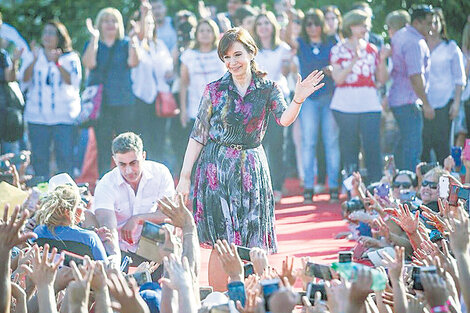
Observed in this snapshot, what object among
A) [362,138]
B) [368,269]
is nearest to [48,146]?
[362,138]

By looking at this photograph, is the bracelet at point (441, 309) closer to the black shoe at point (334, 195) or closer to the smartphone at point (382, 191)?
the smartphone at point (382, 191)

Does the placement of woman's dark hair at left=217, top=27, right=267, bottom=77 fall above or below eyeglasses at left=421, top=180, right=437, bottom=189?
above

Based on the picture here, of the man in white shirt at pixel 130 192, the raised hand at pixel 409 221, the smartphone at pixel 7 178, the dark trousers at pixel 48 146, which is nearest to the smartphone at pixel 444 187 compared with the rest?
the raised hand at pixel 409 221

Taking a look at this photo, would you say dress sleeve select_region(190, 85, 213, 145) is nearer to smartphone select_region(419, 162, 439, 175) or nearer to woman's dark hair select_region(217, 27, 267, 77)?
woman's dark hair select_region(217, 27, 267, 77)

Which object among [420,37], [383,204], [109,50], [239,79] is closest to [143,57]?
[109,50]

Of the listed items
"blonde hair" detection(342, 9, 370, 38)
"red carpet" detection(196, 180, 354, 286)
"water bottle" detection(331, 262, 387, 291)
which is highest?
"blonde hair" detection(342, 9, 370, 38)

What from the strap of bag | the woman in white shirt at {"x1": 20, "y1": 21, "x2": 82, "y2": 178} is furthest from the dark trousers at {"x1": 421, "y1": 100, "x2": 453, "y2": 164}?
the woman in white shirt at {"x1": 20, "y1": 21, "x2": 82, "y2": 178}

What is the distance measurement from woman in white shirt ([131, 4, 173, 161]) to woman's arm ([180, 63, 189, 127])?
403 millimetres

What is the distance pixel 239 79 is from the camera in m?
7.16

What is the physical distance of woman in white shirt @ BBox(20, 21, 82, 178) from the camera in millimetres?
12047

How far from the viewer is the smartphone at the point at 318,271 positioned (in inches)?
217

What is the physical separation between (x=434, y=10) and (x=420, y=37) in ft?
1.63

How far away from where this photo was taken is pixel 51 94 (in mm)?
12094

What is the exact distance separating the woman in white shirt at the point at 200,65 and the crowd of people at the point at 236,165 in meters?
0.02
